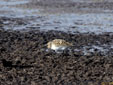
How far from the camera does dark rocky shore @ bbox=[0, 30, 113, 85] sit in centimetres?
1181

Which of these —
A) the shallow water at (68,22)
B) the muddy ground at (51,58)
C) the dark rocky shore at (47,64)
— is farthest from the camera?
the shallow water at (68,22)

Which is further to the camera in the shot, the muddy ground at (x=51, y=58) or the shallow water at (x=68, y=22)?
the shallow water at (x=68, y=22)

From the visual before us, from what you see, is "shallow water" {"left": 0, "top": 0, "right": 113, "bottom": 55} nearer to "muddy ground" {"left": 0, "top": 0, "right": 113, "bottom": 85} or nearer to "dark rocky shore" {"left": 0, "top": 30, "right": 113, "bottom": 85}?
"muddy ground" {"left": 0, "top": 0, "right": 113, "bottom": 85}

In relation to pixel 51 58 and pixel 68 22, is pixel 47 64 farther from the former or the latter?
pixel 68 22

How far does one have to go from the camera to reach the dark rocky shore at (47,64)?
11.8m

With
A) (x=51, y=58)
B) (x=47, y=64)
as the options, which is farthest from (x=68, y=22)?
(x=47, y=64)

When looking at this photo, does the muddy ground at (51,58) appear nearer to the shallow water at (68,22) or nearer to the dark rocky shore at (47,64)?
the dark rocky shore at (47,64)

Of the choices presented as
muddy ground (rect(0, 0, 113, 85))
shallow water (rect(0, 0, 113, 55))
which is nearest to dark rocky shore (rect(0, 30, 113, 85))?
muddy ground (rect(0, 0, 113, 85))

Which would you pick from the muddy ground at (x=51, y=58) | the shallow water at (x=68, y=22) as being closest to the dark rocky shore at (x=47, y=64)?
the muddy ground at (x=51, y=58)

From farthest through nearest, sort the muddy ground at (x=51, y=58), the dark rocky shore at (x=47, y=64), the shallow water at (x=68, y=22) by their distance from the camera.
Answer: the shallow water at (x=68, y=22) < the muddy ground at (x=51, y=58) < the dark rocky shore at (x=47, y=64)

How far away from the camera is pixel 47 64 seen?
1388cm

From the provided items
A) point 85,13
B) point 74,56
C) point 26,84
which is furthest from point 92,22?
point 26,84

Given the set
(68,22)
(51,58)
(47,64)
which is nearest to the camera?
(47,64)

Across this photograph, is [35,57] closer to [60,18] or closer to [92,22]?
[92,22]
